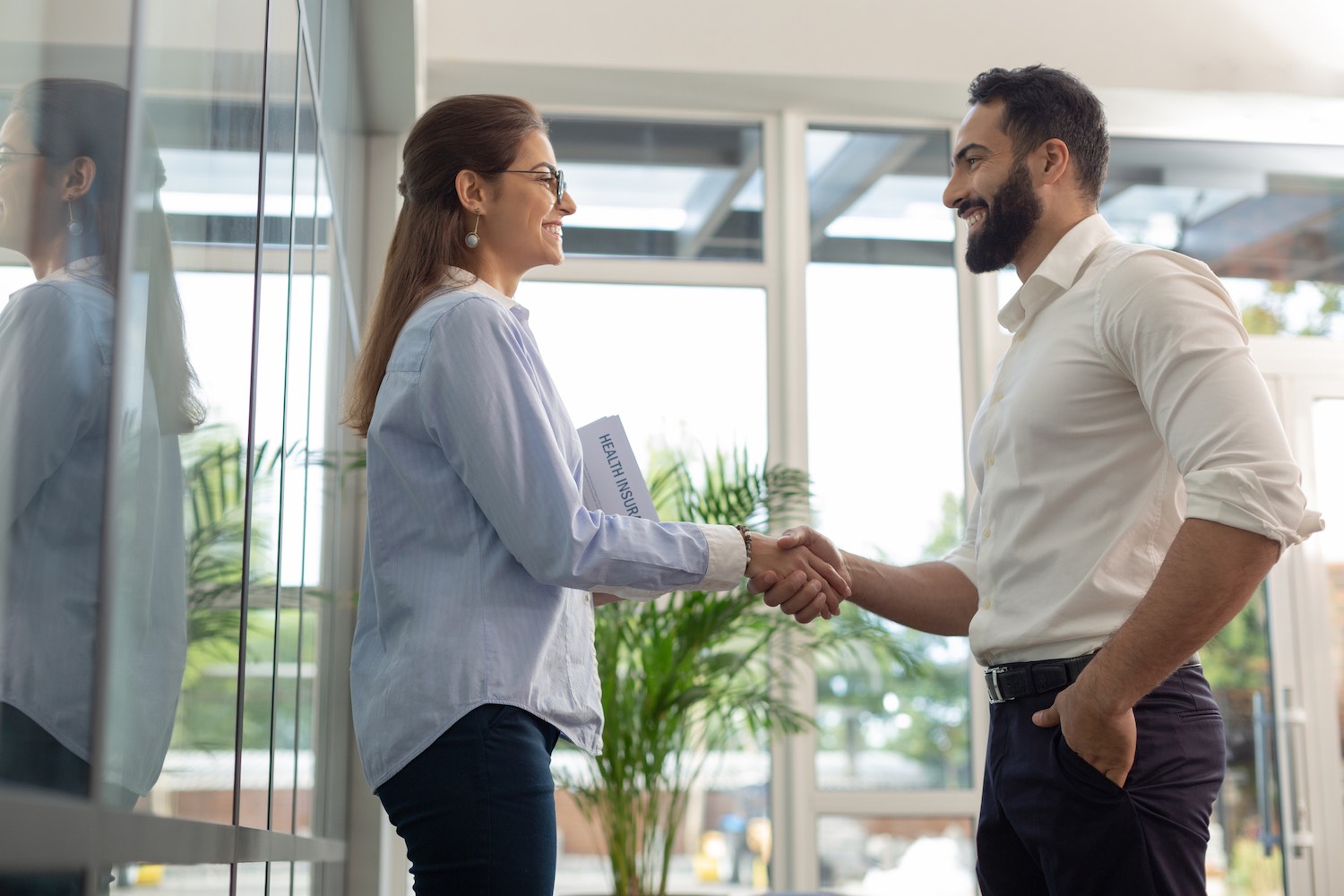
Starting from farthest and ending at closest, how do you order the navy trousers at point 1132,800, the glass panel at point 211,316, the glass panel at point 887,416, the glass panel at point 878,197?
the glass panel at point 878,197, the glass panel at point 887,416, the navy trousers at point 1132,800, the glass panel at point 211,316

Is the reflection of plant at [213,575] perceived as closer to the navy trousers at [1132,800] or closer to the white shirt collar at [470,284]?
the white shirt collar at [470,284]

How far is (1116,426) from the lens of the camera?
1692 mm

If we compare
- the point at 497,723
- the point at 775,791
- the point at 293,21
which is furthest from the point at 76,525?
the point at 775,791

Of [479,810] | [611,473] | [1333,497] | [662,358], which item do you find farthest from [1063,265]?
[1333,497]

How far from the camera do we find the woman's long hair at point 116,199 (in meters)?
0.70

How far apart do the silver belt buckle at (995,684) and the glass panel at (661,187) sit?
3.59 meters

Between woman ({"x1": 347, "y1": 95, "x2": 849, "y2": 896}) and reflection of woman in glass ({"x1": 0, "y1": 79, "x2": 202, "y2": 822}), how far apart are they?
0.43 metres

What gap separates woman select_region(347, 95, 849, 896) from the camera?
1353 mm

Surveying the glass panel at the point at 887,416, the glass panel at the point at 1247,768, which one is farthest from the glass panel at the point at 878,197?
the glass panel at the point at 1247,768

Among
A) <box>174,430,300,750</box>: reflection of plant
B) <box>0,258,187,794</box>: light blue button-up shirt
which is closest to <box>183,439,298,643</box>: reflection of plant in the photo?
<box>174,430,300,750</box>: reflection of plant

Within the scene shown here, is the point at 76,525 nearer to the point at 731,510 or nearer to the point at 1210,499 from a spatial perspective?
the point at 1210,499

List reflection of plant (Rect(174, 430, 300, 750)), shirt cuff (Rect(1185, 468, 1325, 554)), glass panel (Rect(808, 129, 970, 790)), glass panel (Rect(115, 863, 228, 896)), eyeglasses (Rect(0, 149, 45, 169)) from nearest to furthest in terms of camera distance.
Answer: eyeglasses (Rect(0, 149, 45, 169)) → glass panel (Rect(115, 863, 228, 896)) → reflection of plant (Rect(174, 430, 300, 750)) → shirt cuff (Rect(1185, 468, 1325, 554)) → glass panel (Rect(808, 129, 970, 790))

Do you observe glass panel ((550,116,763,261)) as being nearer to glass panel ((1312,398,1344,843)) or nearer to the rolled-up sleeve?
Answer: glass panel ((1312,398,1344,843))

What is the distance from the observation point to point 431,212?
175 centimetres
